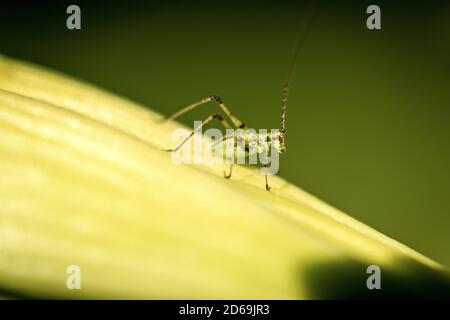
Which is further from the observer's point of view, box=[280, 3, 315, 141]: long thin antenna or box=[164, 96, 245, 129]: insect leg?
box=[164, 96, 245, 129]: insect leg

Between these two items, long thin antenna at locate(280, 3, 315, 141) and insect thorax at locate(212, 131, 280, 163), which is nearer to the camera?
long thin antenna at locate(280, 3, 315, 141)

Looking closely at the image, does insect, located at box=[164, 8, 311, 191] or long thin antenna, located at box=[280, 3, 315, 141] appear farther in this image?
insect, located at box=[164, 8, 311, 191]

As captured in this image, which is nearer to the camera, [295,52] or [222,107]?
[295,52]

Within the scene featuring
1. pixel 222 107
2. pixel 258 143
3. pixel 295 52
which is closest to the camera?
pixel 295 52

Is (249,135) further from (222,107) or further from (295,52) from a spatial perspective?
(295,52)

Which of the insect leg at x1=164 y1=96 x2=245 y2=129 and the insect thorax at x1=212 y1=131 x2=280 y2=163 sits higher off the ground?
the insect leg at x1=164 y1=96 x2=245 y2=129

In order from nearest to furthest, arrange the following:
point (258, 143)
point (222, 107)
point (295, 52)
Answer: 1. point (295, 52)
2. point (222, 107)
3. point (258, 143)

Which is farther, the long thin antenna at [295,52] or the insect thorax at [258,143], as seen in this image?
the insect thorax at [258,143]

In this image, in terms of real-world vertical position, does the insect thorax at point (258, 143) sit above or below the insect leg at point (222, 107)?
below

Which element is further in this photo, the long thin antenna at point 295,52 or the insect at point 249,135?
the insect at point 249,135

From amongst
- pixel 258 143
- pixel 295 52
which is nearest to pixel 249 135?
pixel 258 143

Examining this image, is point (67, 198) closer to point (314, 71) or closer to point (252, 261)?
point (252, 261)
